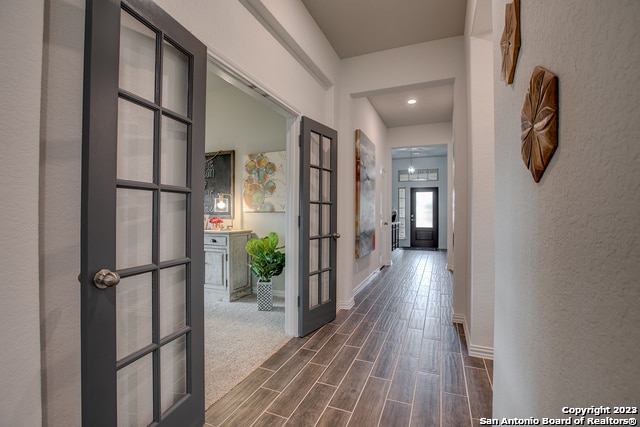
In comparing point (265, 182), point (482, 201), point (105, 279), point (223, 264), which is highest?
point (265, 182)

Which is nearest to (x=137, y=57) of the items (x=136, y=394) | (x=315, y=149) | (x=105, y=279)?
(x=105, y=279)

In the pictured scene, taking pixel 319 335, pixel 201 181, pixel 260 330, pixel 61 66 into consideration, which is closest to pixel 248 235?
pixel 260 330

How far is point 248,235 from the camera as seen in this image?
4.11 metres

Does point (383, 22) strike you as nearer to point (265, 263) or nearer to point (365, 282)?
point (265, 263)

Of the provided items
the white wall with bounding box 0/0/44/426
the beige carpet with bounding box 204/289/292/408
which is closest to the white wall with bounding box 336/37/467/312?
the beige carpet with bounding box 204/289/292/408

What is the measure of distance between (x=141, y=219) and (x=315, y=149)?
1.98 m

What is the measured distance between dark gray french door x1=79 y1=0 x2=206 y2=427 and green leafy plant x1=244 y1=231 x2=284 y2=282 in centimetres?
185

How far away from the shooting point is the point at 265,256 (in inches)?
136

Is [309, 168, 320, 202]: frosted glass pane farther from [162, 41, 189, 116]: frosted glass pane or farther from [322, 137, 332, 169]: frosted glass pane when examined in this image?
[162, 41, 189, 116]: frosted glass pane

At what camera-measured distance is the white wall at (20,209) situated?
0.89 meters

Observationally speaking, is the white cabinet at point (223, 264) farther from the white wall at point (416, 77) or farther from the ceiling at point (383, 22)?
the ceiling at point (383, 22)

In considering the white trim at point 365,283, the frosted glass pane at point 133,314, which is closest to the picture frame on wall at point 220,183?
the white trim at point 365,283

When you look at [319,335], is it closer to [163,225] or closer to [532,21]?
[163,225]

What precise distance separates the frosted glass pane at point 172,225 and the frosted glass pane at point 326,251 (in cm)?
179
